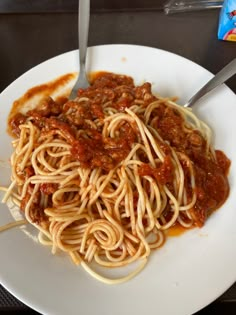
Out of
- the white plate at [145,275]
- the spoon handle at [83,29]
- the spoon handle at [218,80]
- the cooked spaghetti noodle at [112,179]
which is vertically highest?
the spoon handle at [83,29]

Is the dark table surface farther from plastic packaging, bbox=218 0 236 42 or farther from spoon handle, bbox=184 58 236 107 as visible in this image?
spoon handle, bbox=184 58 236 107

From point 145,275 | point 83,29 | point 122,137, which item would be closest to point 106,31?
point 83,29

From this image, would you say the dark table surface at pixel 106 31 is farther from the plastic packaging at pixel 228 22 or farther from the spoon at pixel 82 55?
the spoon at pixel 82 55

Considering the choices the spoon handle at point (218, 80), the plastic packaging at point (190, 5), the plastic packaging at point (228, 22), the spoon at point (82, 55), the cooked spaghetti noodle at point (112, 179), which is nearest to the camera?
the cooked spaghetti noodle at point (112, 179)

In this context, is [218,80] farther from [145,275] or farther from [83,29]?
[145,275]

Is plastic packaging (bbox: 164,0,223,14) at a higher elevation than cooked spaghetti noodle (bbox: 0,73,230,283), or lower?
higher

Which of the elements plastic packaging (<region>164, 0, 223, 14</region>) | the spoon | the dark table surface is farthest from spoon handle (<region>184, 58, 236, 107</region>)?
plastic packaging (<region>164, 0, 223, 14</region>)

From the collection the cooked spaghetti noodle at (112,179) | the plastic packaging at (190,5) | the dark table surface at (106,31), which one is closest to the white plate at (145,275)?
the cooked spaghetti noodle at (112,179)
